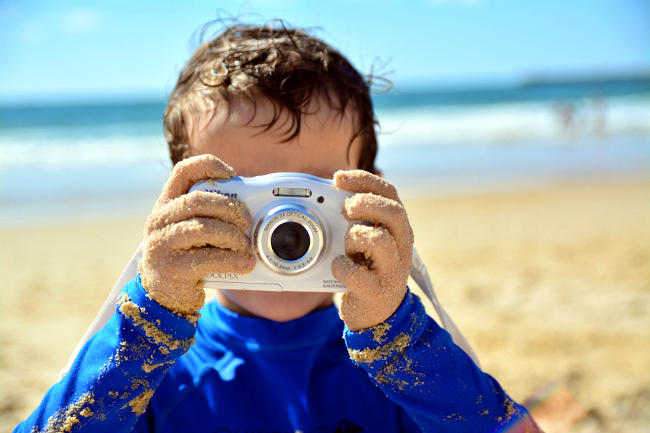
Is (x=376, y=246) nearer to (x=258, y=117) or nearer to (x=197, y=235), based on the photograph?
(x=197, y=235)

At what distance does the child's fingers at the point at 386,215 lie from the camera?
3.78ft

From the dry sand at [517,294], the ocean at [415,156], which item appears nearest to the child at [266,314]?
the ocean at [415,156]

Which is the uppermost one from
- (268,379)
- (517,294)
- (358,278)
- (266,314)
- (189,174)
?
(189,174)

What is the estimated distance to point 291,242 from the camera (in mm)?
1212

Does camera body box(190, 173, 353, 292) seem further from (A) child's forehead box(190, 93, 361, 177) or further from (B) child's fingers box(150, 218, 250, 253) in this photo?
(A) child's forehead box(190, 93, 361, 177)

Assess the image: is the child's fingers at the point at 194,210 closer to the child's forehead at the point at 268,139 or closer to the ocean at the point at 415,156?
the child's forehead at the point at 268,139

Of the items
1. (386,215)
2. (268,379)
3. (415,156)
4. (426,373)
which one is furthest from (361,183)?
(415,156)

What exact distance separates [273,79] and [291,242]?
1.67ft

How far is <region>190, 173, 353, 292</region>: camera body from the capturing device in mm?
1184

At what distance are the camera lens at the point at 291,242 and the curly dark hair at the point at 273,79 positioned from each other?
0.31 metres

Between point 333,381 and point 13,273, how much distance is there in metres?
4.11

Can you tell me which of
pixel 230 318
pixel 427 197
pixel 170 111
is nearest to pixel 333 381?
pixel 230 318

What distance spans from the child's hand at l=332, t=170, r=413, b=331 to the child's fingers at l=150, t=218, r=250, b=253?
0.75 feet

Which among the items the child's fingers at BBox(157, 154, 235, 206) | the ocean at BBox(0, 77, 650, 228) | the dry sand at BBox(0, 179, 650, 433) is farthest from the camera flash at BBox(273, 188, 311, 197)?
the dry sand at BBox(0, 179, 650, 433)
